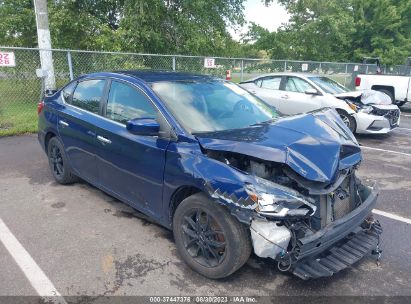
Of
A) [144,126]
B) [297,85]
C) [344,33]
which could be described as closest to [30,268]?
[144,126]

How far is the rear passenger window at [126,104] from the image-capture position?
366cm

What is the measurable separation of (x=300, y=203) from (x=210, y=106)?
1544mm

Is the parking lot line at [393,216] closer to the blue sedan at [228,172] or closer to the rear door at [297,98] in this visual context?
the blue sedan at [228,172]

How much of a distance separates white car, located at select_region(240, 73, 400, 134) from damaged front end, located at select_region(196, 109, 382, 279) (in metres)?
5.90

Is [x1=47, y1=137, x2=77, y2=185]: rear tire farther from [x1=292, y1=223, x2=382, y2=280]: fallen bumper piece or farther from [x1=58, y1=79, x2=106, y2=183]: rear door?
[x1=292, y1=223, x2=382, y2=280]: fallen bumper piece

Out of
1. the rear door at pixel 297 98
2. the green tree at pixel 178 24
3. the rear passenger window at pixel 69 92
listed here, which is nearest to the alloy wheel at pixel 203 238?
the rear passenger window at pixel 69 92

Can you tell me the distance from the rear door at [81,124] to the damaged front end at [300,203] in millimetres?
1767

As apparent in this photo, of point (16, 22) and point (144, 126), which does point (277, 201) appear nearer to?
point (144, 126)

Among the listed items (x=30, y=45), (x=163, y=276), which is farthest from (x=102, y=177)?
(x=30, y=45)

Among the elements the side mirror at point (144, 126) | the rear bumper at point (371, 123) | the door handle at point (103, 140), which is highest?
the side mirror at point (144, 126)

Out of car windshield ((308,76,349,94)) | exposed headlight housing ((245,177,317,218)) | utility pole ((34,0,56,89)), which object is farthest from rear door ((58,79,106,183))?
car windshield ((308,76,349,94))

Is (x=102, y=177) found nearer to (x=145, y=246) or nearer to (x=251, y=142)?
(x=145, y=246)

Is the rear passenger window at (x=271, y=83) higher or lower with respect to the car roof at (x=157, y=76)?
→ lower

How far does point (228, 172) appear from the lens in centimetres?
282
